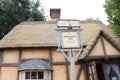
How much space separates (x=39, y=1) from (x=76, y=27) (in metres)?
17.4

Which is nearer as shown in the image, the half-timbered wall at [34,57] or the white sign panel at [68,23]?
the white sign panel at [68,23]

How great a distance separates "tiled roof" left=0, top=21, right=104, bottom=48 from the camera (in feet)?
35.9

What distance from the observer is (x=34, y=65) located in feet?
33.5

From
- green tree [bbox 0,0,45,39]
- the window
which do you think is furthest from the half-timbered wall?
green tree [bbox 0,0,45,39]

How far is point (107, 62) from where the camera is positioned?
10.2 m

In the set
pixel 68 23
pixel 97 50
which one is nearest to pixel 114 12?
pixel 97 50

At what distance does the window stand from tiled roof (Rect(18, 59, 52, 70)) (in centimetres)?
34

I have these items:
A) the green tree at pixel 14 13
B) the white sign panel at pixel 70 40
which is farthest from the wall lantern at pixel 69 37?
the green tree at pixel 14 13

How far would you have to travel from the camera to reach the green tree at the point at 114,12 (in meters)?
8.40

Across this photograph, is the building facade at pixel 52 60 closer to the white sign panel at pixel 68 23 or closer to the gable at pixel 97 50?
the gable at pixel 97 50

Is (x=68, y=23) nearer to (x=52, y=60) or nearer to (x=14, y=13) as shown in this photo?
(x=52, y=60)

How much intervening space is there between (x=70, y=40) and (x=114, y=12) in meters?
3.96

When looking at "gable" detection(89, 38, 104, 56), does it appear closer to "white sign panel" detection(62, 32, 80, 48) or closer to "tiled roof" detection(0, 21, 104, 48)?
"tiled roof" detection(0, 21, 104, 48)

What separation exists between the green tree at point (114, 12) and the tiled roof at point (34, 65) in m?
3.73
